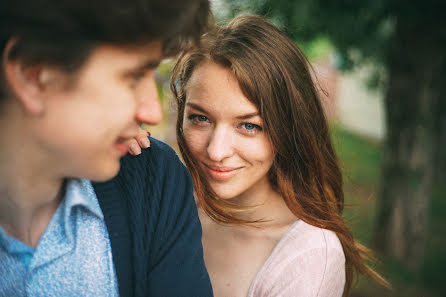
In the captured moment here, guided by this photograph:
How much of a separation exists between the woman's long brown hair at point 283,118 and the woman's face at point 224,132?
46 millimetres

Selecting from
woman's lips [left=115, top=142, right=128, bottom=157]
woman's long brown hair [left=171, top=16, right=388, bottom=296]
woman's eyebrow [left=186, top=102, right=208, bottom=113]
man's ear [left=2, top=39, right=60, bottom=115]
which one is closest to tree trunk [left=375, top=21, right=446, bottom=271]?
woman's long brown hair [left=171, top=16, right=388, bottom=296]

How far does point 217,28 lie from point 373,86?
400 centimetres

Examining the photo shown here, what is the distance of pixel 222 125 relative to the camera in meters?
1.96

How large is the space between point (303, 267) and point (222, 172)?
0.54 m

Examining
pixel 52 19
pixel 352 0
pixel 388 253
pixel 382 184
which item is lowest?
pixel 388 253

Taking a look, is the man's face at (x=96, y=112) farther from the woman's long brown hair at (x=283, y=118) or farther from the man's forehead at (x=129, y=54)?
the woman's long brown hair at (x=283, y=118)

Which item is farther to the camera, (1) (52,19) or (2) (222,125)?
(2) (222,125)

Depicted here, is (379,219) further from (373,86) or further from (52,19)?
(52,19)

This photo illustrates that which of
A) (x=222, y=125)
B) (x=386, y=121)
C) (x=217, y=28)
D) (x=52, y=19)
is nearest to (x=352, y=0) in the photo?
(x=217, y=28)

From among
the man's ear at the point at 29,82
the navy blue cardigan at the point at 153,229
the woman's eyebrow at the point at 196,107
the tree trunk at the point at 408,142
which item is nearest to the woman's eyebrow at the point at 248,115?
the woman's eyebrow at the point at 196,107

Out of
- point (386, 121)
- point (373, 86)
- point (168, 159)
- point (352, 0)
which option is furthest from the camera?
point (373, 86)

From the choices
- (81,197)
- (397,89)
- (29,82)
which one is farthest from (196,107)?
(397,89)

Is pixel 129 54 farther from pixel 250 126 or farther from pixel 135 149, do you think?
pixel 250 126

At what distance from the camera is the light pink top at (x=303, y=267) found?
192 cm
